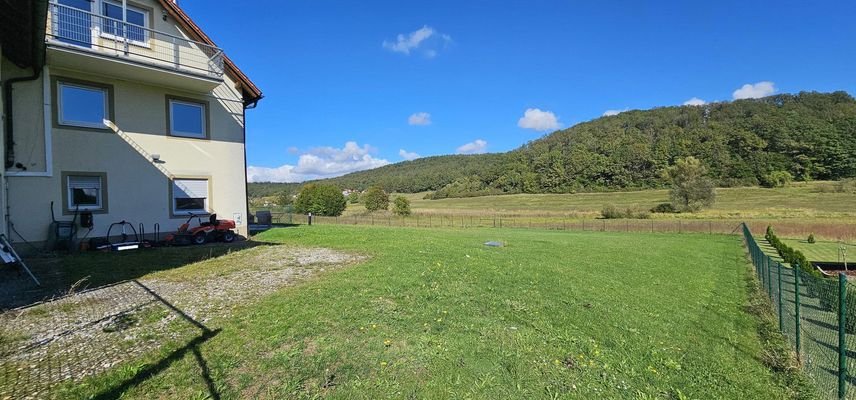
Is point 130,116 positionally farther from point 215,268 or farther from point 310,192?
point 310,192

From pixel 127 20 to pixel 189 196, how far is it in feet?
20.7

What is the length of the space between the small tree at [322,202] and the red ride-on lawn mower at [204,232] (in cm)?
4820

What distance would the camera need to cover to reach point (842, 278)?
4.64m

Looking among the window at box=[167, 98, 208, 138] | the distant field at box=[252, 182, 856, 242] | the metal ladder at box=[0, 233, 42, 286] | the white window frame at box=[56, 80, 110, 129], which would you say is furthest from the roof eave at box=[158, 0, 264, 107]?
the distant field at box=[252, 182, 856, 242]

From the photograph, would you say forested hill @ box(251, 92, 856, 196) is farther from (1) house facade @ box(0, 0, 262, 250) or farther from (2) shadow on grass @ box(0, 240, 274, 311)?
(2) shadow on grass @ box(0, 240, 274, 311)

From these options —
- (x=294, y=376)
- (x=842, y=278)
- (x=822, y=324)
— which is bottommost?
(x=822, y=324)

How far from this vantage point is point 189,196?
591 inches

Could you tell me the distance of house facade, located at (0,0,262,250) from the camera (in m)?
11.5

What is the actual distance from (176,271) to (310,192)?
58.6m

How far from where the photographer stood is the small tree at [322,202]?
62938 mm

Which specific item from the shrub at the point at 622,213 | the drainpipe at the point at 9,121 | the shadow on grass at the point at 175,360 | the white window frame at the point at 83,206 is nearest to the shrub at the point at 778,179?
the shrub at the point at 622,213

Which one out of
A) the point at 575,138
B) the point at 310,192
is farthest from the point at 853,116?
the point at 310,192

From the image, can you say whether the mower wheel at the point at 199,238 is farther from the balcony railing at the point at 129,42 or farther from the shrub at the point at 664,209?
the shrub at the point at 664,209

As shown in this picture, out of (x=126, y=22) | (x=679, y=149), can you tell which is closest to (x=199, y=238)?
(x=126, y=22)
